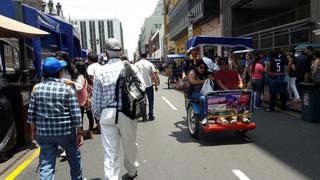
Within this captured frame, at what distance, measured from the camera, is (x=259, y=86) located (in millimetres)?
13047

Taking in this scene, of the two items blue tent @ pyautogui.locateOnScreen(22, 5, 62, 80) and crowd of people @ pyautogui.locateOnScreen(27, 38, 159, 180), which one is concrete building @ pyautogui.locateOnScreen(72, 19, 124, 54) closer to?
blue tent @ pyautogui.locateOnScreen(22, 5, 62, 80)

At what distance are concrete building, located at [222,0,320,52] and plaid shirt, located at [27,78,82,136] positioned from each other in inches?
560

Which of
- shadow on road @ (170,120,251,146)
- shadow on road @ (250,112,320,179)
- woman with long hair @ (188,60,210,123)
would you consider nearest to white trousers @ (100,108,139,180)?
shadow on road @ (250,112,320,179)

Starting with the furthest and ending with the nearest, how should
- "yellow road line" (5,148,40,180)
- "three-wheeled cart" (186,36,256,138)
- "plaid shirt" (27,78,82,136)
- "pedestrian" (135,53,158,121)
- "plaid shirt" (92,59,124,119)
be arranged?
1. "pedestrian" (135,53,158,121)
2. "three-wheeled cart" (186,36,256,138)
3. "yellow road line" (5,148,40,180)
4. "plaid shirt" (92,59,124,119)
5. "plaid shirt" (27,78,82,136)

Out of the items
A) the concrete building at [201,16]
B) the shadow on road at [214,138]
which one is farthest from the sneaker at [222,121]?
the concrete building at [201,16]

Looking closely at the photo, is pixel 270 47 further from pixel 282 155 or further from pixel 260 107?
pixel 282 155

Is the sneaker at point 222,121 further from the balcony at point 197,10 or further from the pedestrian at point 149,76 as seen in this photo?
the balcony at point 197,10

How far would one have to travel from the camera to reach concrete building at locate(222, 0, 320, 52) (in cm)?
1828

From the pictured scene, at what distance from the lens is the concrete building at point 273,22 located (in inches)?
720

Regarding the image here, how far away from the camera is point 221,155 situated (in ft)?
23.7

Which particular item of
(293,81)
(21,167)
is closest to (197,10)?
(293,81)

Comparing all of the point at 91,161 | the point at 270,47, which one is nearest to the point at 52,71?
the point at 91,161

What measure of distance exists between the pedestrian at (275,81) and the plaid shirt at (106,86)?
313 inches

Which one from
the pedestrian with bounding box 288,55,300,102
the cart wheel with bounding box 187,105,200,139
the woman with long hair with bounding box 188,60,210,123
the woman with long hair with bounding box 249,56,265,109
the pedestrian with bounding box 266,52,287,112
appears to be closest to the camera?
the cart wheel with bounding box 187,105,200,139
